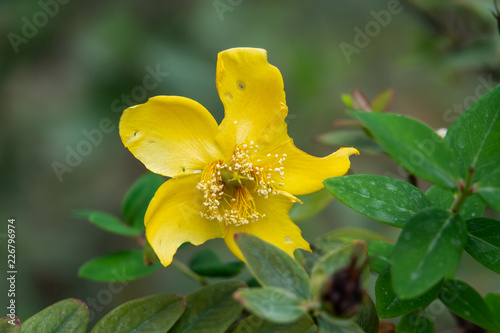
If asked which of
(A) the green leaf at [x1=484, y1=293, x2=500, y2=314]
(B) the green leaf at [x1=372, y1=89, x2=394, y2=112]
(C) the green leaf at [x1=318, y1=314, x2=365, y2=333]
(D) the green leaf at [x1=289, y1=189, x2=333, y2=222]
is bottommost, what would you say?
(A) the green leaf at [x1=484, y1=293, x2=500, y2=314]

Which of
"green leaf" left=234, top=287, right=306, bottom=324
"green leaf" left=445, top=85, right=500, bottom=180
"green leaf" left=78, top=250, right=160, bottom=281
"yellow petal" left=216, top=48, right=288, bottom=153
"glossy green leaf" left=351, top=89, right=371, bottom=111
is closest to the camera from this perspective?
"green leaf" left=234, top=287, right=306, bottom=324

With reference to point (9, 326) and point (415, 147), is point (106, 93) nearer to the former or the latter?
point (9, 326)

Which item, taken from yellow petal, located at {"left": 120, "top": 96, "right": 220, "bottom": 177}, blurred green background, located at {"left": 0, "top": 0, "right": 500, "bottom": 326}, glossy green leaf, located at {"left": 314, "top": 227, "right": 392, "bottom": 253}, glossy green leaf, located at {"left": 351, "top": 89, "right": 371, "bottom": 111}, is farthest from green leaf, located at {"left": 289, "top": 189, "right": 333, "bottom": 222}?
blurred green background, located at {"left": 0, "top": 0, "right": 500, "bottom": 326}

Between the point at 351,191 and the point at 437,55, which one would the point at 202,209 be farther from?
the point at 437,55

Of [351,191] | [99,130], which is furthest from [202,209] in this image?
[99,130]

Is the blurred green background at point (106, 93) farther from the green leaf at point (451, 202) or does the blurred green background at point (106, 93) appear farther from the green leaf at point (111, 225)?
the green leaf at point (451, 202)

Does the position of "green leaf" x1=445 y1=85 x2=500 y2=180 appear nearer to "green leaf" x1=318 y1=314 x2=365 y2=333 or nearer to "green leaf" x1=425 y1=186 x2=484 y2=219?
"green leaf" x1=425 y1=186 x2=484 y2=219

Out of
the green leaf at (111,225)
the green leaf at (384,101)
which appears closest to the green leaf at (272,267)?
the green leaf at (111,225)
